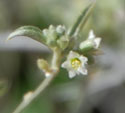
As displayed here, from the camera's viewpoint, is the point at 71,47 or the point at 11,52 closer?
the point at 71,47

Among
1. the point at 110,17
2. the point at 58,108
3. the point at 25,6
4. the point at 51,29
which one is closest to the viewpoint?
the point at 51,29

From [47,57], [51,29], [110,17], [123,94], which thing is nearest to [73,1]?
[110,17]

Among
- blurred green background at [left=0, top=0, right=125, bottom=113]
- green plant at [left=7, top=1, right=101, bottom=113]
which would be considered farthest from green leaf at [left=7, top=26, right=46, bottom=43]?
blurred green background at [left=0, top=0, right=125, bottom=113]

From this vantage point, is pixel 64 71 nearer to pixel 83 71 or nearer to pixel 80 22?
pixel 80 22

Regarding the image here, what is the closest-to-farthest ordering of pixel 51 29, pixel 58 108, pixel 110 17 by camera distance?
pixel 51 29, pixel 58 108, pixel 110 17

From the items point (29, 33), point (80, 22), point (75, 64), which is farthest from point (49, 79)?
point (80, 22)

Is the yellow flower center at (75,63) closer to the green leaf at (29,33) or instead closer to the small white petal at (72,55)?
the small white petal at (72,55)

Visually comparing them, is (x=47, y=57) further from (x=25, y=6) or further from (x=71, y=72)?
(x=71, y=72)
